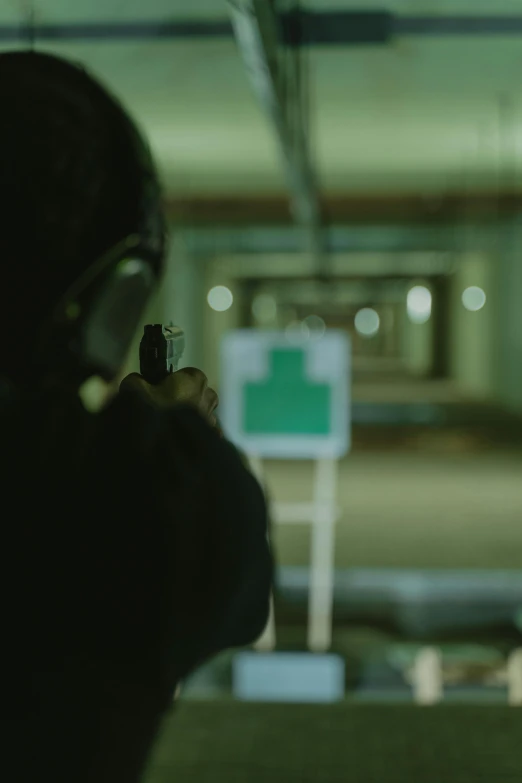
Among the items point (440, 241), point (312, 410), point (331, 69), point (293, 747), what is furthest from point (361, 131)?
point (440, 241)

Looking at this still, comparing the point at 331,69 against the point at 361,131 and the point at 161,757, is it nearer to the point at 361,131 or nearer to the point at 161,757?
the point at 361,131

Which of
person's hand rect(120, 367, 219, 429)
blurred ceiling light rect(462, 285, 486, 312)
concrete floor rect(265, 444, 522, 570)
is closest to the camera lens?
person's hand rect(120, 367, 219, 429)

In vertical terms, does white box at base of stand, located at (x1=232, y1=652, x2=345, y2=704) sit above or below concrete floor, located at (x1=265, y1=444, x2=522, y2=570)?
below

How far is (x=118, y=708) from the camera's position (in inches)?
29.4

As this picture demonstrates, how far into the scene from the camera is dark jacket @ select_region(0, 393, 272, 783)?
72cm

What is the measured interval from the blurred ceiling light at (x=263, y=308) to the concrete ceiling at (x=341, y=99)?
71.3 ft

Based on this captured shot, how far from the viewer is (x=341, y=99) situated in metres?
7.83

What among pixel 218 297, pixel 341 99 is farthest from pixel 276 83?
pixel 218 297

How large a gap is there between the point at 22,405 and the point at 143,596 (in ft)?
0.58

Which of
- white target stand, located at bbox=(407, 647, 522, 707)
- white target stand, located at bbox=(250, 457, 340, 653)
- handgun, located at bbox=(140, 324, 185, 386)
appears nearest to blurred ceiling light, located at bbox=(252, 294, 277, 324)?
white target stand, located at bbox=(250, 457, 340, 653)

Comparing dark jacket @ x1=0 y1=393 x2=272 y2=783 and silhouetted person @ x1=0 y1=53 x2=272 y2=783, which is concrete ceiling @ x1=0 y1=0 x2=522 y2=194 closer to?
silhouetted person @ x1=0 y1=53 x2=272 y2=783

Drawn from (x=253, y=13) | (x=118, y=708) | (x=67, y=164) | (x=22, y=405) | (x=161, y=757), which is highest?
(x=253, y=13)

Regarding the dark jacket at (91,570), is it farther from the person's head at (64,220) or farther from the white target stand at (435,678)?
the white target stand at (435,678)

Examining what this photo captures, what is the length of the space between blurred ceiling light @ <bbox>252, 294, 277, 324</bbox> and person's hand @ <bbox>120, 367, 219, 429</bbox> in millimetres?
32392
